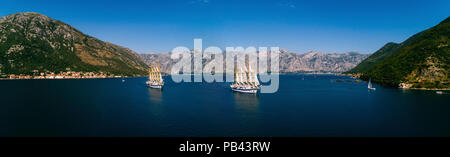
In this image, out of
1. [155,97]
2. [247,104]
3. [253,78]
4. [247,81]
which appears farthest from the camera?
[247,81]

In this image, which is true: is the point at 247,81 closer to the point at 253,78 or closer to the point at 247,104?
the point at 253,78

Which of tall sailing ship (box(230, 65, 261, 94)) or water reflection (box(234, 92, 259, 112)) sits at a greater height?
tall sailing ship (box(230, 65, 261, 94))

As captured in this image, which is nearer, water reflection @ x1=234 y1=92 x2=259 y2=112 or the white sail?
water reflection @ x1=234 y1=92 x2=259 y2=112

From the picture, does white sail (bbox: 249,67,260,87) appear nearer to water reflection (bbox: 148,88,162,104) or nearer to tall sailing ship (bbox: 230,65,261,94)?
tall sailing ship (bbox: 230,65,261,94)

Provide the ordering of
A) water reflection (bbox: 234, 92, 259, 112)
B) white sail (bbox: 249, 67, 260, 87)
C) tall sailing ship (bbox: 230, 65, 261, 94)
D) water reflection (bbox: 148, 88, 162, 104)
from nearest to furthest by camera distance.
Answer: water reflection (bbox: 234, 92, 259, 112)
water reflection (bbox: 148, 88, 162, 104)
tall sailing ship (bbox: 230, 65, 261, 94)
white sail (bbox: 249, 67, 260, 87)

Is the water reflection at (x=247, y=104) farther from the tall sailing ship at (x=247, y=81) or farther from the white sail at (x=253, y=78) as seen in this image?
the white sail at (x=253, y=78)

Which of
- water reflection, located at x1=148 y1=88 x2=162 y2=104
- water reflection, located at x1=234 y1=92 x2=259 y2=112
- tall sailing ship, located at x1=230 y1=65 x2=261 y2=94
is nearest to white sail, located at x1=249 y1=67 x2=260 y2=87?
tall sailing ship, located at x1=230 y1=65 x2=261 y2=94

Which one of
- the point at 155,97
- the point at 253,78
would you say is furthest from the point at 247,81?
the point at 155,97

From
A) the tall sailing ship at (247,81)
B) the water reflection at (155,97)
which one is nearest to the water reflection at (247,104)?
the tall sailing ship at (247,81)

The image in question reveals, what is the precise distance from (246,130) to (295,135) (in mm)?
13344
